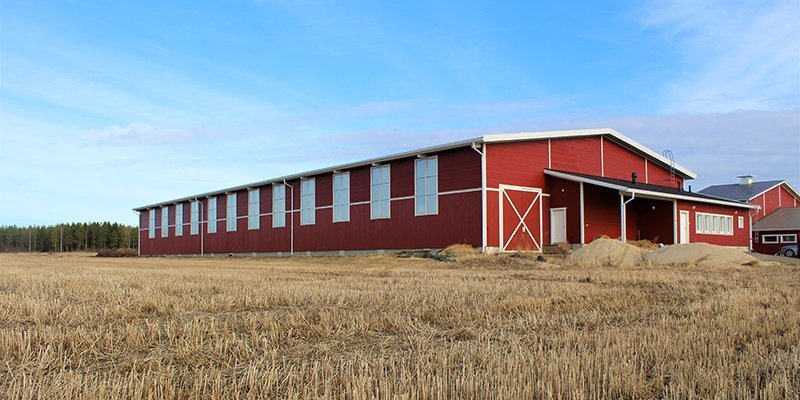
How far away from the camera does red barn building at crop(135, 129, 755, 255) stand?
95.0 ft

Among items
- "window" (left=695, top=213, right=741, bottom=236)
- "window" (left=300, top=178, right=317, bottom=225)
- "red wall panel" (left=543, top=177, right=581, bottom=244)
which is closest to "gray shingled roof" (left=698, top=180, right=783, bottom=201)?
"window" (left=695, top=213, right=741, bottom=236)

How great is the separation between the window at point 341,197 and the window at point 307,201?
2.34 m

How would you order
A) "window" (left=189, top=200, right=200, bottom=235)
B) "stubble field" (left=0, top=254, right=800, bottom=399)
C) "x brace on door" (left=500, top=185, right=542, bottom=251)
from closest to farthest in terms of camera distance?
"stubble field" (left=0, top=254, right=800, bottom=399) < "x brace on door" (left=500, top=185, right=542, bottom=251) < "window" (left=189, top=200, right=200, bottom=235)

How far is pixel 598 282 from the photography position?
11930mm

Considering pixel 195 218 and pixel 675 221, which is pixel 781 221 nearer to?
pixel 675 221

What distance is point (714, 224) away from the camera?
120ft

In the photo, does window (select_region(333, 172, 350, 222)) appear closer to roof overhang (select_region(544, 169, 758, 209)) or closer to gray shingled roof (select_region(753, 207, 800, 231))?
roof overhang (select_region(544, 169, 758, 209))

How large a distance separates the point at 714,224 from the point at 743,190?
22421 mm

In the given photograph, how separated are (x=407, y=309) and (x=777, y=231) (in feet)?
169

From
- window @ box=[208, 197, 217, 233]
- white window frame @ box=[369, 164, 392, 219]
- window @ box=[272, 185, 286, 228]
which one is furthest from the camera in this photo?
window @ box=[208, 197, 217, 233]

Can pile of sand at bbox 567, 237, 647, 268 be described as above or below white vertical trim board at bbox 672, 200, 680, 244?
below

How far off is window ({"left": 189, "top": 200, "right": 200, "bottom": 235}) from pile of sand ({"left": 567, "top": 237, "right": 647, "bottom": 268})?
38.0 metres

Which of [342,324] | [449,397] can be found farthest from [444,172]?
[449,397]

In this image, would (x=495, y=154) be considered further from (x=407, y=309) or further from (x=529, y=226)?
(x=407, y=309)
